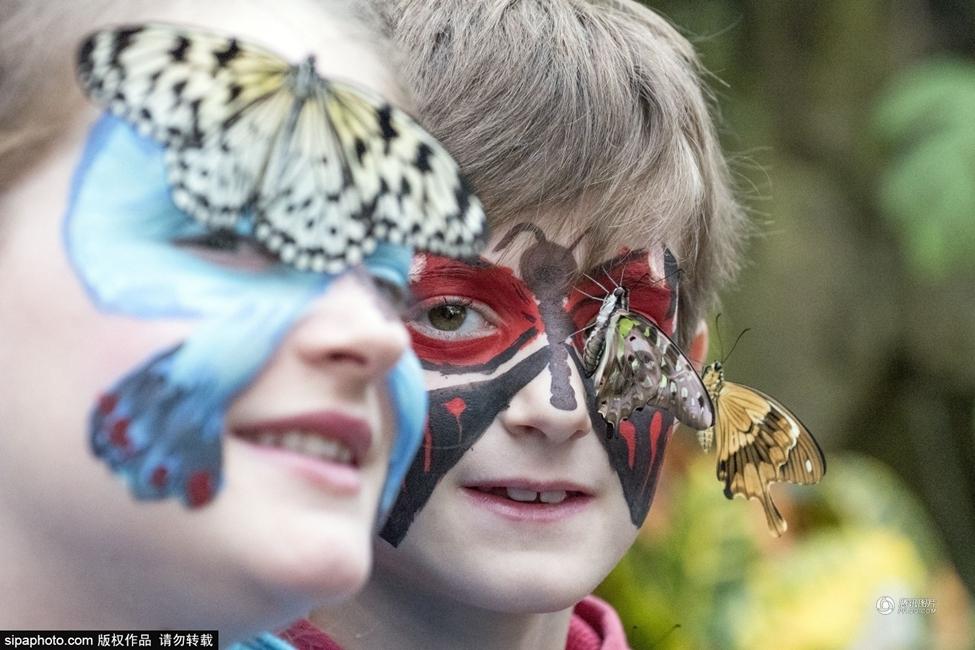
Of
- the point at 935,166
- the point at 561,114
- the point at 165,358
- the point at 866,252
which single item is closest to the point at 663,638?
the point at 561,114

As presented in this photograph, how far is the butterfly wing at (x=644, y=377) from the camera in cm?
164

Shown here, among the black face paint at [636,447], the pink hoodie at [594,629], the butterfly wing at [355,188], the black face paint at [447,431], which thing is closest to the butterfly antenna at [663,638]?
the pink hoodie at [594,629]

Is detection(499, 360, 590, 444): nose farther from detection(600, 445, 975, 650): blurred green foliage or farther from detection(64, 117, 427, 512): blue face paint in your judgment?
detection(600, 445, 975, 650): blurred green foliage

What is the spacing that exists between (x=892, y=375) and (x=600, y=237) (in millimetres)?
4261

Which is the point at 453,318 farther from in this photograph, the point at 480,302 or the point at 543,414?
the point at 543,414

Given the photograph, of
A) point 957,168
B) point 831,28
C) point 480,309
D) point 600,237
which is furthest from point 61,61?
point 831,28

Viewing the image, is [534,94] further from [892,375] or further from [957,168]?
Result: [892,375]

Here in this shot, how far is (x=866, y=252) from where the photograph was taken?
5.34 m

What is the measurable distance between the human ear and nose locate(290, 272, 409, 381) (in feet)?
3.28

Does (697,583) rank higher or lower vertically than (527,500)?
lower

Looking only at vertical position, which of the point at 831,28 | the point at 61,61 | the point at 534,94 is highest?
the point at 61,61

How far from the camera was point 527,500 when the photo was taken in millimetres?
1617

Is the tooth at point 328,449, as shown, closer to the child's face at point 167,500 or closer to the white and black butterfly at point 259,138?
the child's face at point 167,500

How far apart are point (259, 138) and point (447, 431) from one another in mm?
640
